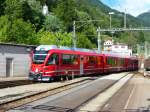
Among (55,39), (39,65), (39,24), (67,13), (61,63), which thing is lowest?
(39,65)

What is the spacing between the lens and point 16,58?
2028 inches

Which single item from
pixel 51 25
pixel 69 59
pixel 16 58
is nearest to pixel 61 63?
pixel 69 59

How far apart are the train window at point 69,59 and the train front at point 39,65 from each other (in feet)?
9.45

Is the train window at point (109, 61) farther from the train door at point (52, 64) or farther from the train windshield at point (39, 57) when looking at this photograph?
the train windshield at point (39, 57)

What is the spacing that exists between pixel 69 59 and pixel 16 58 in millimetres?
8130

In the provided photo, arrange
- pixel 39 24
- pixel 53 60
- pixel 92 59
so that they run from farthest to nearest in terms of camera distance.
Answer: pixel 39 24
pixel 92 59
pixel 53 60

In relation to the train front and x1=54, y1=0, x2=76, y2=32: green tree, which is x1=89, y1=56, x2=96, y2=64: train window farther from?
x1=54, y1=0, x2=76, y2=32: green tree

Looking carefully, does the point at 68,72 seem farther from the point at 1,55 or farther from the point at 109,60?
the point at 109,60

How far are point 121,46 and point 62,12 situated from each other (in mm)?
45504

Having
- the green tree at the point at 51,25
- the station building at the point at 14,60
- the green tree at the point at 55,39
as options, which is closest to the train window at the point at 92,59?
the station building at the point at 14,60

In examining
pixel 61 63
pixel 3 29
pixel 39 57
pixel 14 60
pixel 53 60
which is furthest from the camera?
pixel 3 29

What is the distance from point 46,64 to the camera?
4109cm

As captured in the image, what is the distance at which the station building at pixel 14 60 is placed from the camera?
161 feet

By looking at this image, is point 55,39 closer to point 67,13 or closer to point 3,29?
point 3,29
